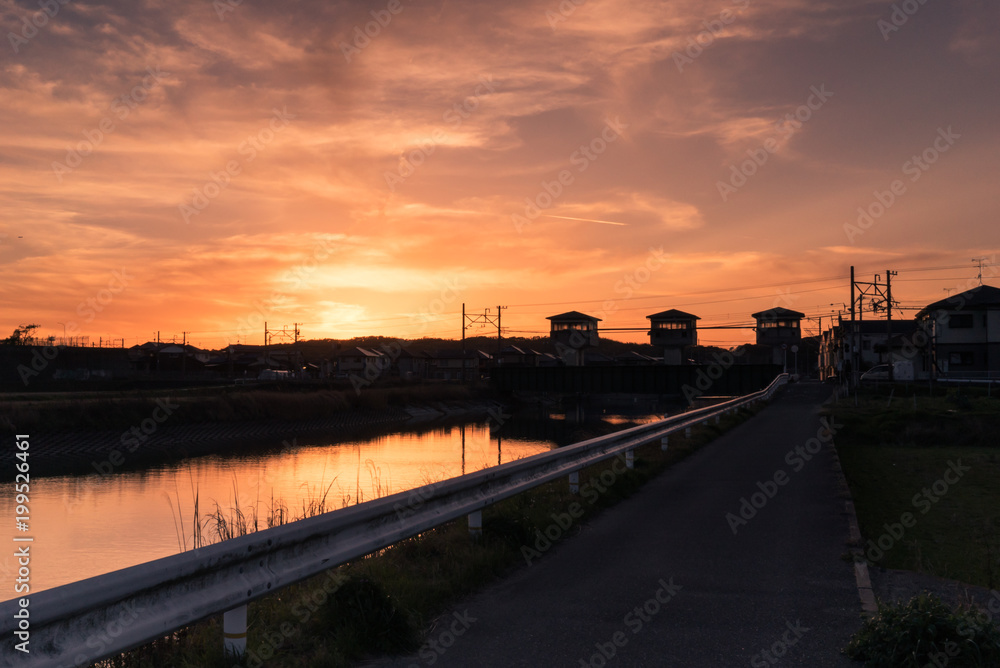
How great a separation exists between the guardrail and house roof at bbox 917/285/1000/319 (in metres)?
76.1

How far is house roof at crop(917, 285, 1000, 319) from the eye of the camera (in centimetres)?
6762

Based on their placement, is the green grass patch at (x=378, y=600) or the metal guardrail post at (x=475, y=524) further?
the metal guardrail post at (x=475, y=524)

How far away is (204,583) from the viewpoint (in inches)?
161

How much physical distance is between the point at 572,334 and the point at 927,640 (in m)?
92.2

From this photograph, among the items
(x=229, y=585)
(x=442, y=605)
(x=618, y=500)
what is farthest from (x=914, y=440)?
(x=229, y=585)

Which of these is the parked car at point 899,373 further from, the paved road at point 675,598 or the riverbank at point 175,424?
the paved road at point 675,598

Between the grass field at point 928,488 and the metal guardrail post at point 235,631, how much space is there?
21.0 ft

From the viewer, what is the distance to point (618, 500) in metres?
11.6

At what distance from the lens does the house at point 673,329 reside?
90.1m

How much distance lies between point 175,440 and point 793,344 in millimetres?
76367

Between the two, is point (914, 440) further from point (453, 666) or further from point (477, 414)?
point (477, 414)

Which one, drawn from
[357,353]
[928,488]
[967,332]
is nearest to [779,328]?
[967,332]

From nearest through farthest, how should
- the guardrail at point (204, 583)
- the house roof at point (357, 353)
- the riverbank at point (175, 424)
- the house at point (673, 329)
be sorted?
the guardrail at point (204, 583), the riverbank at point (175, 424), the house at point (673, 329), the house roof at point (357, 353)

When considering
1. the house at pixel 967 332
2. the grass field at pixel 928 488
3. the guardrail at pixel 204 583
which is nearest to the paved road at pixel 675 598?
the grass field at pixel 928 488
